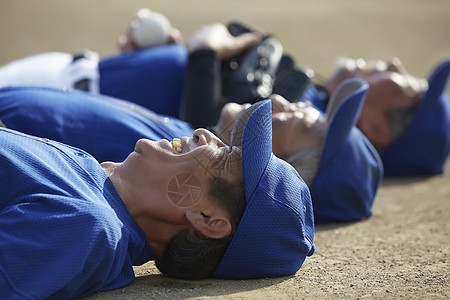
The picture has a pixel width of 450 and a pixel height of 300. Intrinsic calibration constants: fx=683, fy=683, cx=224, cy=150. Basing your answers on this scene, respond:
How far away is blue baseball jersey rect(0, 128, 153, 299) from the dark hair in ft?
0.54

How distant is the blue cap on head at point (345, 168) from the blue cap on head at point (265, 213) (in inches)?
44.2

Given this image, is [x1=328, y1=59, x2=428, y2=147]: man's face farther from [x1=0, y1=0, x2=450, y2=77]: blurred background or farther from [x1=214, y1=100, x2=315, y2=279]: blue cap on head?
[x1=0, y1=0, x2=450, y2=77]: blurred background

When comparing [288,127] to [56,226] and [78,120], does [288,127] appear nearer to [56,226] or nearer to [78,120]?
[78,120]

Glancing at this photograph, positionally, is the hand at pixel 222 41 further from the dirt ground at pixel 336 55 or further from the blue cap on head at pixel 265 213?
the blue cap on head at pixel 265 213

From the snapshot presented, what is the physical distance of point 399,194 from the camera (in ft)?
16.7

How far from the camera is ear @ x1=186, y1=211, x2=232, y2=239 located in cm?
259

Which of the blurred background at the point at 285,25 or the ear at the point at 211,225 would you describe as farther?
the blurred background at the point at 285,25

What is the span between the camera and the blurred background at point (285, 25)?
11172 millimetres

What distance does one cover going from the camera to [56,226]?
90.6 inches

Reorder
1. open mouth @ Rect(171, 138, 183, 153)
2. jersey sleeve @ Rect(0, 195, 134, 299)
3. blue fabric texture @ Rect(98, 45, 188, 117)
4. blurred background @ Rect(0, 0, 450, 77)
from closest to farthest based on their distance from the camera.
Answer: jersey sleeve @ Rect(0, 195, 134, 299)
open mouth @ Rect(171, 138, 183, 153)
blue fabric texture @ Rect(98, 45, 188, 117)
blurred background @ Rect(0, 0, 450, 77)

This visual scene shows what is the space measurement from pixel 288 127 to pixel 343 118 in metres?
0.32

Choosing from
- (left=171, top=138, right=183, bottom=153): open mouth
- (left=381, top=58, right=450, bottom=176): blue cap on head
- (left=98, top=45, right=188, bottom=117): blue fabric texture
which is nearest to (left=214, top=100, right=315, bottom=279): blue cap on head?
(left=171, top=138, right=183, bottom=153): open mouth

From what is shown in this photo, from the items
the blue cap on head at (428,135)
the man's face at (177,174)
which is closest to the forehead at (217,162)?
the man's face at (177,174)

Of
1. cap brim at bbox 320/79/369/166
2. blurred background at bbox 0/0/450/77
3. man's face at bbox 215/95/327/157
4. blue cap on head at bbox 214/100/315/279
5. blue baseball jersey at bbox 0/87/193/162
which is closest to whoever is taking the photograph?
blue cap on head at bbox 214/100/315/279
